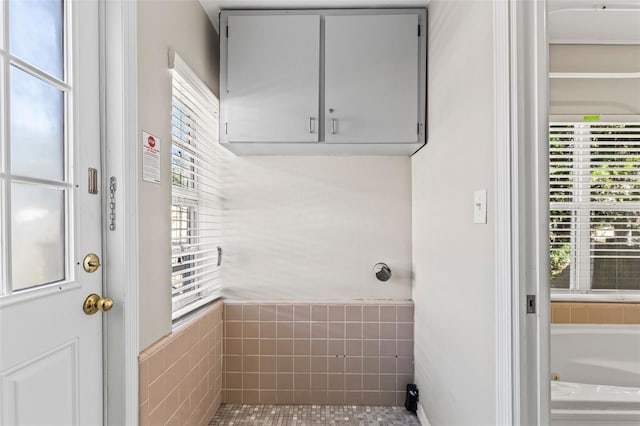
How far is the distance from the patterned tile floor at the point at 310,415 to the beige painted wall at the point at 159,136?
3.03ft

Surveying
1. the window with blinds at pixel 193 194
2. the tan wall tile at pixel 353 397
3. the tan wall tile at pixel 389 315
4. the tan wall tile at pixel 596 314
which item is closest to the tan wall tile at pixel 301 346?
the tan wall tile at pixel 353 397

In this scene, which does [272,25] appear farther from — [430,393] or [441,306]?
[430,393]

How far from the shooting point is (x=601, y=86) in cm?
226

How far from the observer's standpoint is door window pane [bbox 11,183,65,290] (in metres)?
0.89

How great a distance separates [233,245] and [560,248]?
7.12ft

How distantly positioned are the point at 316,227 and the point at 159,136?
113 cm

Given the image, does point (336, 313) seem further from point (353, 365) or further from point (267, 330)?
point (267, 330)

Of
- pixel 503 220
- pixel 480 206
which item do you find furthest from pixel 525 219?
pixel 480 206

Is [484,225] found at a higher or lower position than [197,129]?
lower

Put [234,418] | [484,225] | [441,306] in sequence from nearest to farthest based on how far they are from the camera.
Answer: [484,225], [441,306], [234,418]

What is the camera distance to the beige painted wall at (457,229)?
1.19m

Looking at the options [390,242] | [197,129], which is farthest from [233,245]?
[390,242]

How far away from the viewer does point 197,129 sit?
1.95 m

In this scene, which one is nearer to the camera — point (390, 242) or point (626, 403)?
point (626, 403)
